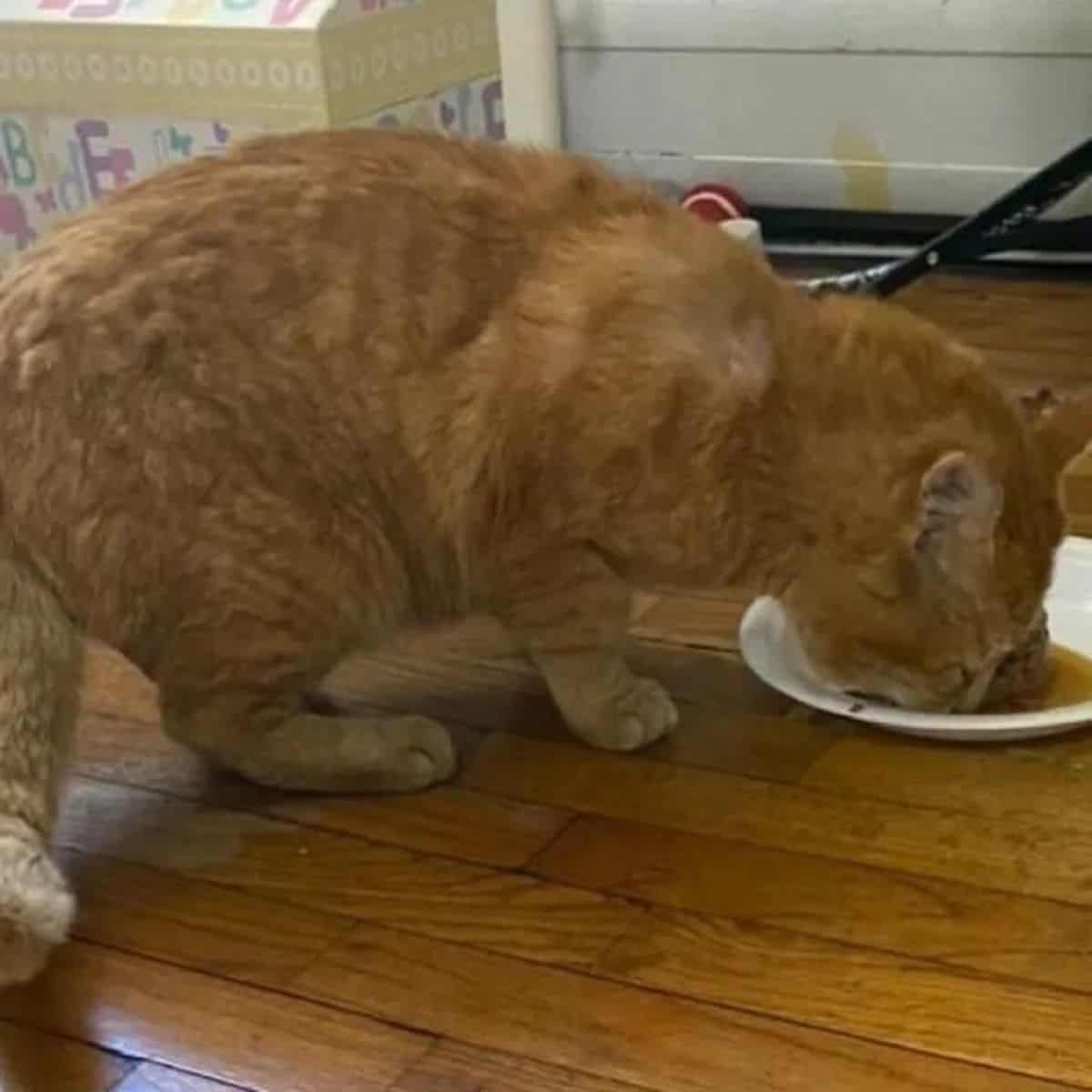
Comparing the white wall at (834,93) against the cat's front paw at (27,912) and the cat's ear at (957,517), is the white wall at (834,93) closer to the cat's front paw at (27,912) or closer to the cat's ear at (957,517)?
the cat's ear at (957,517)

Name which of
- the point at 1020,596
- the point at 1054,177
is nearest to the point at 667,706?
the point at 1020,596

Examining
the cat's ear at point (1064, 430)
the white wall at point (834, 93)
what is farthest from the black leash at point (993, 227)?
the cat's ear at point (1064, 430)

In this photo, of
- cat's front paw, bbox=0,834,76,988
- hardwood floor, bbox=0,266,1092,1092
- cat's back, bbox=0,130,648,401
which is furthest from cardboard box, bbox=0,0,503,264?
cat's front paw, bbox=0,834,76,988

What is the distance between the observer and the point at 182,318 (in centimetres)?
155

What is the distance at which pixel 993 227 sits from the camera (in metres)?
2.50

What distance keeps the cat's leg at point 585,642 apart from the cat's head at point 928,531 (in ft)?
0.50

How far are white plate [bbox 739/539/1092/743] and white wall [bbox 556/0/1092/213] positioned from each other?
1.07 m

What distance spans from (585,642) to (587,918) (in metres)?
0.29

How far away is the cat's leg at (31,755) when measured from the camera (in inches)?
51.4

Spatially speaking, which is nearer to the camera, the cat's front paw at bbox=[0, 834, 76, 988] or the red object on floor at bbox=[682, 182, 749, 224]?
the cat's front paw at bbox=[0, 834, 76, 988]

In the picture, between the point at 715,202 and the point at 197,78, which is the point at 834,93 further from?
the point at 197,78

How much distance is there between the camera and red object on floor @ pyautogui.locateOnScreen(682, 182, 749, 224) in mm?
2871

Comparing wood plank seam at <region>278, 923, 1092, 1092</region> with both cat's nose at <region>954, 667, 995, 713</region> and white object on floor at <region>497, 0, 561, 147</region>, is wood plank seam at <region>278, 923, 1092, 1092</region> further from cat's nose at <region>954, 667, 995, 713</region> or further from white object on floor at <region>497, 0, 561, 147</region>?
white object on floor at <region>497, 0, 561, 147</region>

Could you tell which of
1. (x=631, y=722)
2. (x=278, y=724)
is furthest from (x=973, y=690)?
(x=278, y=724)
